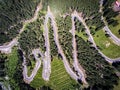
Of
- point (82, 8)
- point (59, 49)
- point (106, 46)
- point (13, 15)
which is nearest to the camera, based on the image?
point (106, 46)

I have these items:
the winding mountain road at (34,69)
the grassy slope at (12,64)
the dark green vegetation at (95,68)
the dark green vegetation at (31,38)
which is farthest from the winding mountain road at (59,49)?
the grassy slope at (12,64)

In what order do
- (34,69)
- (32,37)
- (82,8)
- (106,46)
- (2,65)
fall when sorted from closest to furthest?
1. (106,46)
2. (82,8)
3. (34,69)
4. (32,37)
5. (2,65)

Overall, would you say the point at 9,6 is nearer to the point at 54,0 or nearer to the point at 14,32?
the point at 14,32

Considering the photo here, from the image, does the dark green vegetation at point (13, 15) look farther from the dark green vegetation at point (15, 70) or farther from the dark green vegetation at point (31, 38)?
the dark green vegetation at point (15, 70)

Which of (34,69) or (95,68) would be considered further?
(34,69)

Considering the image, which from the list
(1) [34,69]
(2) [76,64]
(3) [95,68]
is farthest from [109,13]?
(1) [34,69]

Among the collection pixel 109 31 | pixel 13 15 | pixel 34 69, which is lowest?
pixel 34 69

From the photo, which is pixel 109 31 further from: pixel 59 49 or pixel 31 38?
pixel 31 38
